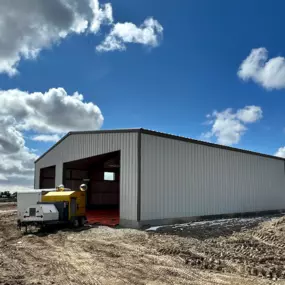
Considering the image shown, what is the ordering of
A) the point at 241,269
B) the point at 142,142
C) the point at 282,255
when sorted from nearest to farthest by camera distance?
the point at 241,269, the point at 282,255, the point at 142,142

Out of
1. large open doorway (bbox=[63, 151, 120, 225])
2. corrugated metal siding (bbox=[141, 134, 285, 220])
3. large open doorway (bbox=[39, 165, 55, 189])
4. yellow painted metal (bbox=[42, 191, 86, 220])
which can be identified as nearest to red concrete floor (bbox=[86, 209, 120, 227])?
yellow painted metal (bbox=[42, 191, 86, 220])

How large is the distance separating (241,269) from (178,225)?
8.89 meters

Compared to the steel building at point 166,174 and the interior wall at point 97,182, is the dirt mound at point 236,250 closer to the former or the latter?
the steel building at point 166,174

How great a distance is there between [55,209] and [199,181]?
8.45 metres

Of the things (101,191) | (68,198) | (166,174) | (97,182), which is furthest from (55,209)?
(101,191)

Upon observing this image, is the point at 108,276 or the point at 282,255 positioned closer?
the point at 108,276

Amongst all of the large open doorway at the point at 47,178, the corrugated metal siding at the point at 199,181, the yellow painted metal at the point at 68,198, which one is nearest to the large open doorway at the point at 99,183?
the large open doorway at the point at 47,178

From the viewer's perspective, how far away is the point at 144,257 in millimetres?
9805

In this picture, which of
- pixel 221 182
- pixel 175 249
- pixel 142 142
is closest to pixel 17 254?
pixel 175 249

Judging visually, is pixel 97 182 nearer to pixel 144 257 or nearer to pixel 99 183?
pixel 99 183

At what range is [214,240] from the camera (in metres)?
13.2

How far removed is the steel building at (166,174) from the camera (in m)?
16.7

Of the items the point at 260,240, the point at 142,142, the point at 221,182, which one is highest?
the point at 142,142

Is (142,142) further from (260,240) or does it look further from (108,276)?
(108,276)
